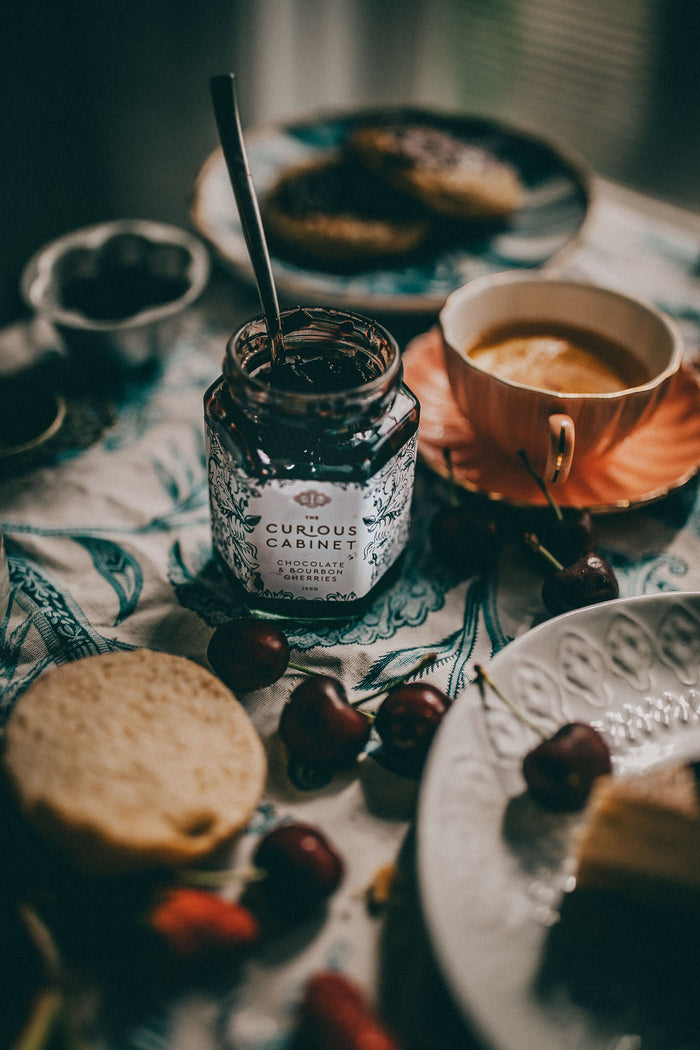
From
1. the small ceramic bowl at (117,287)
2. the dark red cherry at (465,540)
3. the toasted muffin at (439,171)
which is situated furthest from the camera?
the toasted muffin at (439,171)

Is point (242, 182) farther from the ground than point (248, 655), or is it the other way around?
point (242, 182)

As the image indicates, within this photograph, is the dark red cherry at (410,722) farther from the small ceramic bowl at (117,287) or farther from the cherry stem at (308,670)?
the small ceramic bowl at (117,287)

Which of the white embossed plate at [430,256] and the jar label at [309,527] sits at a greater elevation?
the white embossed plate at [430,256]

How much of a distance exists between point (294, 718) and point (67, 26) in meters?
1.13

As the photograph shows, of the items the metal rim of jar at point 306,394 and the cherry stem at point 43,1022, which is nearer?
the cherry stem at point 43,1022

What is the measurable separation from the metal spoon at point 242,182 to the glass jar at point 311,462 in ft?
0.07

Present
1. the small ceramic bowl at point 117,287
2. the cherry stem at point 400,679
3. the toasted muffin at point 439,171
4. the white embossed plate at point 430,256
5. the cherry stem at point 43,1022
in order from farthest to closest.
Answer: the toasted muffin at point 439,171, the white embossed plate at point 430,256, the small ceramic bowl at point 117,287, the cherry stem at point 400,679, the cherry stem at point 43,1022

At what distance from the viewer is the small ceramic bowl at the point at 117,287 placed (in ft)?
3.02

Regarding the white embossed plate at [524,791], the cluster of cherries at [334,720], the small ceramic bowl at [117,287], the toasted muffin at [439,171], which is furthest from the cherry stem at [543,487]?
the toasted muffin at [439,171]

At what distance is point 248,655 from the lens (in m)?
0.62

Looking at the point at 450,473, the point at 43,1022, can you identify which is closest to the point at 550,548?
the point at 450,473

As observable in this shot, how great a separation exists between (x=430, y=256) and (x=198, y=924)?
3.34 ft

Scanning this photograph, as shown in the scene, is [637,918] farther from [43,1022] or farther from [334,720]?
[43,1022]

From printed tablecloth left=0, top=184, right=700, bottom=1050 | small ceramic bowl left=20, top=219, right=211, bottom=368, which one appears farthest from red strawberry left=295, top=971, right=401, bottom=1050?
small ceramic bowl left=20, top=219, right=211, bottom=368
